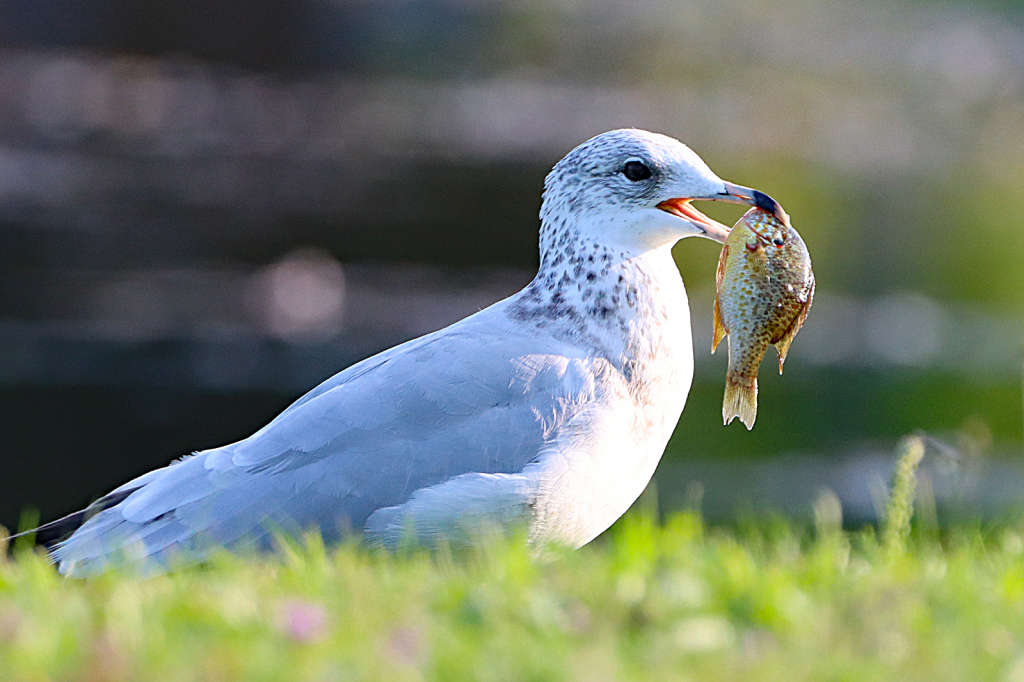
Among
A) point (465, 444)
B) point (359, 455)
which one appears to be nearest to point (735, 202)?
point (465, 444)

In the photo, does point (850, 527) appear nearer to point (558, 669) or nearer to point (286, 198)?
point (558, 669)

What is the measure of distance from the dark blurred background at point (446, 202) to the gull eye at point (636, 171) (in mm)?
1464

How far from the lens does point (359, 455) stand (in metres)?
4.53

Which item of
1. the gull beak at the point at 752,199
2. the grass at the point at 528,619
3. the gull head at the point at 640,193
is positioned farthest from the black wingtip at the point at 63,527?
the gull beak at the point at 752,199

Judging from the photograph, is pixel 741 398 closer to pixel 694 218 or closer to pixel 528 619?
pixel 694 218

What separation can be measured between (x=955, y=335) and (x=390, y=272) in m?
6.40

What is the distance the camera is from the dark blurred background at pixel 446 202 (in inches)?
478

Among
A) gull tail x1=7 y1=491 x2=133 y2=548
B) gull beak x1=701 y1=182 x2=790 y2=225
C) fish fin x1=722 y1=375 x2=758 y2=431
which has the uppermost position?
gull beak x1=701 y1=182 x2=790 y2=225

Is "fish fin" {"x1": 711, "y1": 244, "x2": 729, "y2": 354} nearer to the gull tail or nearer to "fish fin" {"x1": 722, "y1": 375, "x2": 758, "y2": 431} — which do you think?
"fish fin" {"x1": 722, "y1": 375, "x2": 758, "y2": 431}

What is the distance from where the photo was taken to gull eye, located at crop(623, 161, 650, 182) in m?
4.94

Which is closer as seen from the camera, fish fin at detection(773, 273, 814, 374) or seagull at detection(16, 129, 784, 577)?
seagull at detection(16, 129, 784, 577)

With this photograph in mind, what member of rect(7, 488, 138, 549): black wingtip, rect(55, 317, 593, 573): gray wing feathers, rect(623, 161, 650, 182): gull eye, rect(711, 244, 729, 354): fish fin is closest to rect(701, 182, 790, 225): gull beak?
rect(711, 244, 729, 354): fish fin

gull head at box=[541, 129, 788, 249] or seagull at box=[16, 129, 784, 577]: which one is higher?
gull head at box=[541, 129, 788, 249]

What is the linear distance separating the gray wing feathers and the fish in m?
0.62
